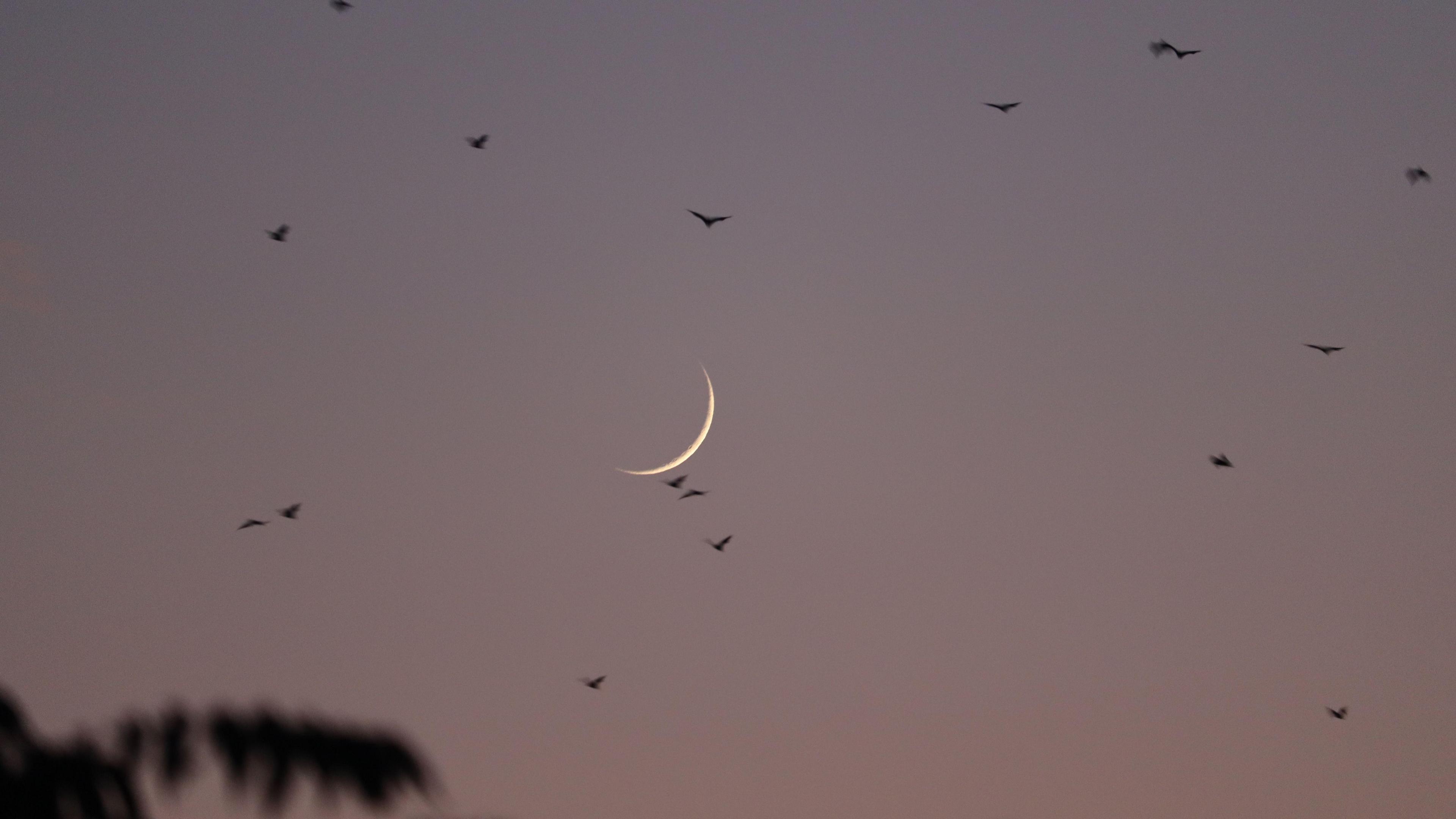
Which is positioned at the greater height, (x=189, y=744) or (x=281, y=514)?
(x=189, y=744)

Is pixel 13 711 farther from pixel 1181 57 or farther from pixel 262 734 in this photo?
pixel 1181 57

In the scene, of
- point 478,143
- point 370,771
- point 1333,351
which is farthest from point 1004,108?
point 370,771

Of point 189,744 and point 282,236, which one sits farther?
point 282,236

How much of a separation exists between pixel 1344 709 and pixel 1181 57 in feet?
83.5

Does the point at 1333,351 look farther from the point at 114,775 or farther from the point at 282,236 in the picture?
the point at 114,775

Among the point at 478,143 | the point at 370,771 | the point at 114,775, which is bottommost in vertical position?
the point at 478,143

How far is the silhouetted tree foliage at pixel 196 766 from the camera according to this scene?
1944 cm

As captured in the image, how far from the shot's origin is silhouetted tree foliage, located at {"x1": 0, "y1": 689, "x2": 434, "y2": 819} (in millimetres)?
19438

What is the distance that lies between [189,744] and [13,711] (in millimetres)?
2949

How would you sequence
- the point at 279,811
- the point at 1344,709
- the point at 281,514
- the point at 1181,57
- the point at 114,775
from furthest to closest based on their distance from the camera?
the point at 1344,709 → the point at 281,514 → the point at 1181,57 → the point at 114,775 → the point at 279,811

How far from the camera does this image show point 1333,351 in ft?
160

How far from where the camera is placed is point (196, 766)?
20.3 meters

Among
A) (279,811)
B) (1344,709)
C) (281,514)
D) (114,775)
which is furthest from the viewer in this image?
(1344,709)

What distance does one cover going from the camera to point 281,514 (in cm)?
5066
